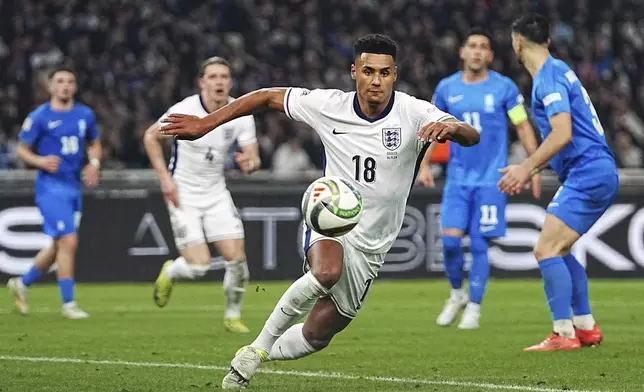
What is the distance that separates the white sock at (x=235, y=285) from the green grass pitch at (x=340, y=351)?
29 cm

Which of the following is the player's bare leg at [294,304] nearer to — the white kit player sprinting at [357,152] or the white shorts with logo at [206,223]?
the white kit player sprinting at [357,152]

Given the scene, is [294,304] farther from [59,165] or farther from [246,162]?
[59,165]

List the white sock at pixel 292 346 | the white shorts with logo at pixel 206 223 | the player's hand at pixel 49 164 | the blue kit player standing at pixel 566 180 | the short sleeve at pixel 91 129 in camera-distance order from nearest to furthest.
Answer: the white sock at pixel 292 346 → the blue kit player standing at pixel 566 180 → the white shorts with logo at pixel 206 223 → the player's hand at pixel 49 164 → the short sleeve at pixel 91 129

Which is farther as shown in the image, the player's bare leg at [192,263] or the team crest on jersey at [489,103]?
the team crest on jersey at [489,103]

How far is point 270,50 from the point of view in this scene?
76.3 feet

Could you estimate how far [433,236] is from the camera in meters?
17.5

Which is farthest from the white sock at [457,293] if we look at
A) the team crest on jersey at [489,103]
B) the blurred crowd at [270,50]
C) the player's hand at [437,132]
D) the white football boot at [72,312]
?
the blurred crowd at [270,50]

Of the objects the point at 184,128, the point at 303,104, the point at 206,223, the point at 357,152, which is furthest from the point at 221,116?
the point at 206,223

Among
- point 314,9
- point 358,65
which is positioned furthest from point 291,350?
point 314,9

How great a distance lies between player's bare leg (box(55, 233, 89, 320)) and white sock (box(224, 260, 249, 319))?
75.1 inches

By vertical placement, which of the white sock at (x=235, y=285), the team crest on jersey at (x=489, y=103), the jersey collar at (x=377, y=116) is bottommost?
the white sock at (x=235, y=285)

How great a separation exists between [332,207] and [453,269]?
16.5 feet

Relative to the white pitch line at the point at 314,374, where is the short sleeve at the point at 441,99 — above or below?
above

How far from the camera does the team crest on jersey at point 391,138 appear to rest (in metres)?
7.42
